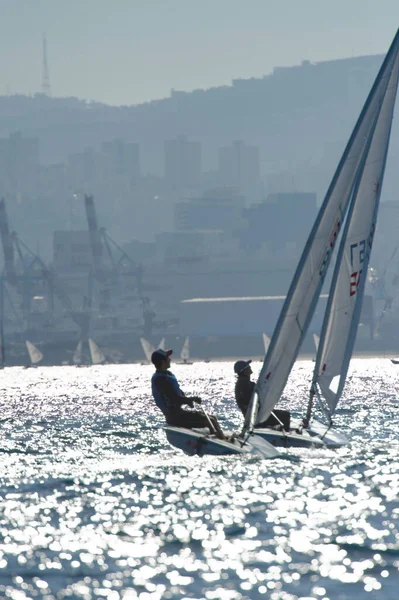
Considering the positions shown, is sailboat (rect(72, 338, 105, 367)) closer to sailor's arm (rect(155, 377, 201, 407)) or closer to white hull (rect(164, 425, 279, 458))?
sailor's arm (rect(155, 377, 201, 407))

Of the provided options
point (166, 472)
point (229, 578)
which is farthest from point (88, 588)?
point (166, 472)

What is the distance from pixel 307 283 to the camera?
22.7 m

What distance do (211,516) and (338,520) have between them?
69.0 inches

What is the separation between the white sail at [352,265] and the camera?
22297mm

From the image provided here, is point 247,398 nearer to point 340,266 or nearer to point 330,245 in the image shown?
point 340,266

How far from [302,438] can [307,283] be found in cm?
300

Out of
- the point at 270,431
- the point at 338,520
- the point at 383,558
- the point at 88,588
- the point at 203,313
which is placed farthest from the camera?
the point at 203,313

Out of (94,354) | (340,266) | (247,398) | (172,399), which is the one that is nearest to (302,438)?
(247,398)

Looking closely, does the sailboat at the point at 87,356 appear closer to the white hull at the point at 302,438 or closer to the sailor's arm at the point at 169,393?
the white hull at the point at 302,438

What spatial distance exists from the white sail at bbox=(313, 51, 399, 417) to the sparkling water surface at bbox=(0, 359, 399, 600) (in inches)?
67.9

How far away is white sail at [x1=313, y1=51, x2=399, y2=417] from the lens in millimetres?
22297

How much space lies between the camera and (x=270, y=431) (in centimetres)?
2352

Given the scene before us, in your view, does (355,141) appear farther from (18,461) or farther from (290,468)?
(18,461)

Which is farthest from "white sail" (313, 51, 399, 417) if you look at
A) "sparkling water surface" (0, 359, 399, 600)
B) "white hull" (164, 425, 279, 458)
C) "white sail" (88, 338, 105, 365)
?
"white sail" (88, 338, 105, 365)
